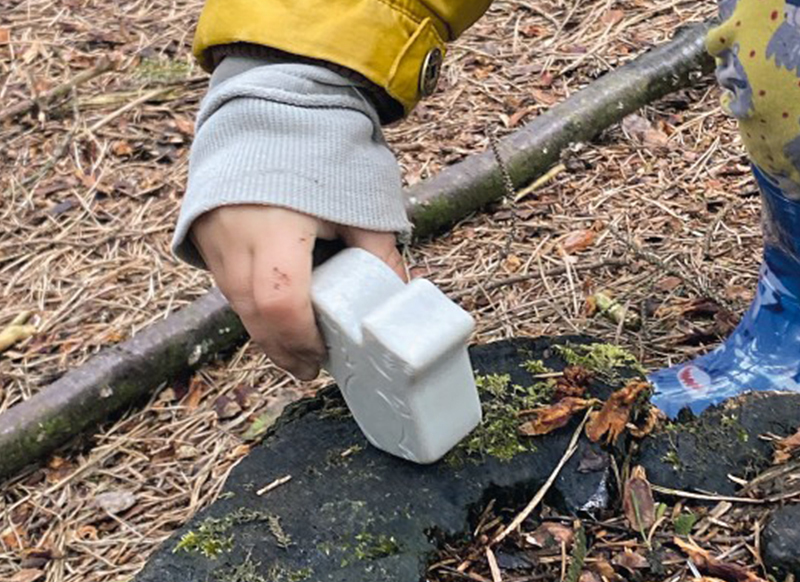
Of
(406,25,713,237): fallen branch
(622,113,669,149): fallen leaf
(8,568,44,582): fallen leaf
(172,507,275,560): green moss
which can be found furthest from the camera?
(622,113,669,149): fallen leaf

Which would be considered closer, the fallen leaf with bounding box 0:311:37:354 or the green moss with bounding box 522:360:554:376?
the green moss with bounding box 522:360:554:376

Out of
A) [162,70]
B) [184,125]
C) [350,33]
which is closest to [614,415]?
[350,33]

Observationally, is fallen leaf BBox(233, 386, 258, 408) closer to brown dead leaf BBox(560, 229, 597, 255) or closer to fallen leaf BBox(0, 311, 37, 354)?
fallen leaf BBox(0, 311, 37, 354)

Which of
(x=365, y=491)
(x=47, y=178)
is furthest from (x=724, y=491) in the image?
(x=47, y=178)

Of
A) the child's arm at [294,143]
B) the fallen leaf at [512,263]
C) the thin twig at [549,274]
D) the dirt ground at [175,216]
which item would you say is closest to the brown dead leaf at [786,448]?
the child's arm at [294,143]

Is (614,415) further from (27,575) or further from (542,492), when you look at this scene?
(27,575)

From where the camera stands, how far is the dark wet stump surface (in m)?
1.26

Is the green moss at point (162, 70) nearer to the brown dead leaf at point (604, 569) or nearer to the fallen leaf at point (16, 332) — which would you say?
the fallen leaf at point (16, 332)

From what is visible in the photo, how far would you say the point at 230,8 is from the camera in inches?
54.9

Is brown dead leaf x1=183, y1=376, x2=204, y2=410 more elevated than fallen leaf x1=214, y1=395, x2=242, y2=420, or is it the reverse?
fallen leaf x1=214, y1=395, x2=242, y2=420

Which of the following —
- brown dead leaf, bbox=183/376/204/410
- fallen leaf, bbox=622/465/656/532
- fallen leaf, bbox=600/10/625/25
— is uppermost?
fallen leaf, bbox=622/465/656/532

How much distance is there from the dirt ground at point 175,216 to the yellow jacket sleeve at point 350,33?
0.79m

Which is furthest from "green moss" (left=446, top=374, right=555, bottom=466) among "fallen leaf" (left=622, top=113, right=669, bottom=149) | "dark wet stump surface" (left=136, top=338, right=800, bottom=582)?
"fallen leaf" (left=622, top=113, right=669, bottom=149)

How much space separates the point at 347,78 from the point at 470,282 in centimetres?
102
